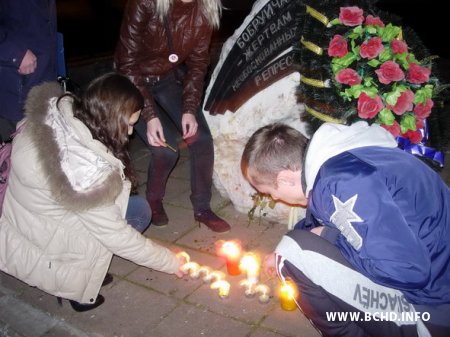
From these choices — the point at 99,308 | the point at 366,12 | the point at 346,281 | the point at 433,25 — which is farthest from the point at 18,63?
the point at 433,25

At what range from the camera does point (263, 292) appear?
10.2ft

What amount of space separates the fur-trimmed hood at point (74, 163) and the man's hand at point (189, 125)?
1207mm

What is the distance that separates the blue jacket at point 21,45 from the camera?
Answer: 154 inches

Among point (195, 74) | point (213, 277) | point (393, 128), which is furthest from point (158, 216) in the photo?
point (393, 128)

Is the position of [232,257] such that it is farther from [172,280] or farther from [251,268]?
[172,280]

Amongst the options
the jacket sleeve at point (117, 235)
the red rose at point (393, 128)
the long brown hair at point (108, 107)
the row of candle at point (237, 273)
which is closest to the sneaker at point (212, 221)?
the row of candle at point (237, 273)

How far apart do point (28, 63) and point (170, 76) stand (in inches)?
50.4

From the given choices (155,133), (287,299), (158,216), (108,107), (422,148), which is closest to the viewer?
(422,148)

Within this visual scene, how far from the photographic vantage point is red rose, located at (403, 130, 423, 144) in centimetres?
251

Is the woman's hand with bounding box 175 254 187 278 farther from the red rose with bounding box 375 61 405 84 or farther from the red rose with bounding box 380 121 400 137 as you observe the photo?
the red rose with bounding box 375 61 405 84

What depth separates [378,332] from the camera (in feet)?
7.20

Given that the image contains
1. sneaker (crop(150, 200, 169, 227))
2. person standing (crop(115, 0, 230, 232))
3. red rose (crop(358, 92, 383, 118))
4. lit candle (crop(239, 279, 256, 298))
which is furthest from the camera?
sneaker (crop(150, 200, 169, 227))

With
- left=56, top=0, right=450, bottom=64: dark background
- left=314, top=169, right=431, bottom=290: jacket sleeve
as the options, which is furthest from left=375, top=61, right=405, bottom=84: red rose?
left=56, top=0, right=450, bottom=64: dark background

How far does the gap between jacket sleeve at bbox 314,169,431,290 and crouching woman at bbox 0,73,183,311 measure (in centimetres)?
136
